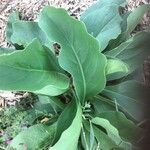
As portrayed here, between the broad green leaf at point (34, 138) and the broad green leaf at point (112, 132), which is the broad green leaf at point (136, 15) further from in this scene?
the broad green leaf at point (34, 138)

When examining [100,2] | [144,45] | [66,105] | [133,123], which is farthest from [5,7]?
[133,123]

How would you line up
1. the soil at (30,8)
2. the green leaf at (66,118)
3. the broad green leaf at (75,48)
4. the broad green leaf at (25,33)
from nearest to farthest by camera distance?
the broad green leaf at (75,48)
the green leaf at (66,118)
the broad green leaf at (25,33)
the soil at (30,8)

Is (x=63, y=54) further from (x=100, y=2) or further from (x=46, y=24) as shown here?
(x=100, y=2)

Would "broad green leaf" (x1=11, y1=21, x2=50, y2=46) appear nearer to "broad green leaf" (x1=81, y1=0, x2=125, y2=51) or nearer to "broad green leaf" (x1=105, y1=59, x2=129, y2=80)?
"broad green leaf" (x1=81, y1=0, x2=125, y2=51)

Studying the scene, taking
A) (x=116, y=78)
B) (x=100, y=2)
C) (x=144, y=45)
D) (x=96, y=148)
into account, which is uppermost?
(x=100, y=2)

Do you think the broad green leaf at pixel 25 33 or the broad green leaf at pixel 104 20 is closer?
the broad green leaf at pixel 104 20

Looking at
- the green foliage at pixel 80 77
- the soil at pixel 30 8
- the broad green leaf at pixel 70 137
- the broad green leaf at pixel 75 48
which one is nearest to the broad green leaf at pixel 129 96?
the green foliage at pixel 80 77
